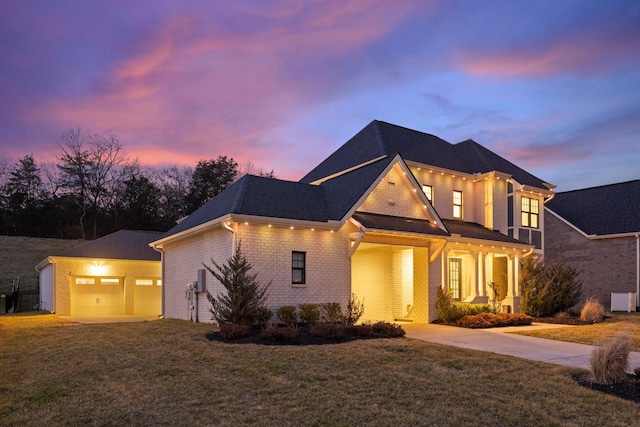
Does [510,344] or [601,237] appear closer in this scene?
[510,344]

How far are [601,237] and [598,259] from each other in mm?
1324

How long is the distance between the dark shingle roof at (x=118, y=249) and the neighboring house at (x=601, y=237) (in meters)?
25.0

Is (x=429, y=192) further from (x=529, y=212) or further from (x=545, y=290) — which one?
(x=529, y=212)

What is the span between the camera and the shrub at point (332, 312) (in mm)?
16105

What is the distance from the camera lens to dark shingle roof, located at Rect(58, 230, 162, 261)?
27.9 metres

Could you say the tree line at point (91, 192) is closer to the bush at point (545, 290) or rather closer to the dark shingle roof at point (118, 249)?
the dark shingle roof at point (118, 249)

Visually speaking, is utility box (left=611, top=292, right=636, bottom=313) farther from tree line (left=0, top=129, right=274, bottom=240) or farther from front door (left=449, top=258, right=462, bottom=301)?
tree line (left=0, top=129, right=274, bottom=240)

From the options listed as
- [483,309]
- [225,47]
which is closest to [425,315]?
[483,309]

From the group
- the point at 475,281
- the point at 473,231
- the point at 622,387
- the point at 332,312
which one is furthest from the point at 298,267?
the point at 622,387

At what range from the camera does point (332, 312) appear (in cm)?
1609

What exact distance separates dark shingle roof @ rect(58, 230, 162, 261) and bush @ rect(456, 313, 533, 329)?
18957 millimetres

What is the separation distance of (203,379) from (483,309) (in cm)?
1432

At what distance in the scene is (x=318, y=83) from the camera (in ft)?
75.0

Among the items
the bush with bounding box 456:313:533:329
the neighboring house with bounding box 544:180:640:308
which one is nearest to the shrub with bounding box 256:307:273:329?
the bush with bounding box 456:313:533:329
